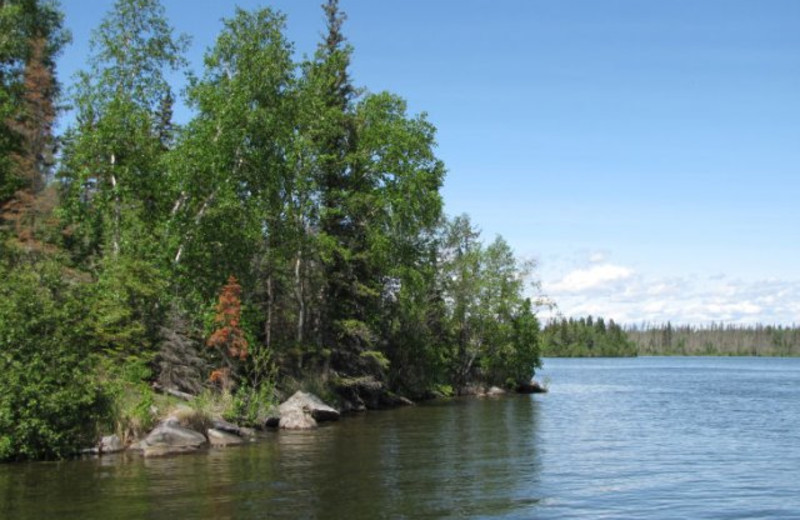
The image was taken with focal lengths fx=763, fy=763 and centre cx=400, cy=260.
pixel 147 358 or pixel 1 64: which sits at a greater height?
pixel 1 64

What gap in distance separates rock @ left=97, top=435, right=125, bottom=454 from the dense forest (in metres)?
0.51

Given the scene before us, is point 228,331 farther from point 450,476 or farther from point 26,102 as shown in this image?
point 26,102

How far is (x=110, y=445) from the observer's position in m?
23.2

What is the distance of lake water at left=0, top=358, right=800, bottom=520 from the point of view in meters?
16.0

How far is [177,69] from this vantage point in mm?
36500

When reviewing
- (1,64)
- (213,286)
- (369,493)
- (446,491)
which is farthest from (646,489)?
(1,64)

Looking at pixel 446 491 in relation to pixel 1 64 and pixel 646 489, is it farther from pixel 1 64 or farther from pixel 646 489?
pixel 1 64

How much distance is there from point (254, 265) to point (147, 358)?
1123cm

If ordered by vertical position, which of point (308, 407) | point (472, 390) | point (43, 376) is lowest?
point (472, 390)

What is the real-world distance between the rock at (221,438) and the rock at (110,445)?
119 inches

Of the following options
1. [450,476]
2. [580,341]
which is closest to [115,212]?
[450,476]

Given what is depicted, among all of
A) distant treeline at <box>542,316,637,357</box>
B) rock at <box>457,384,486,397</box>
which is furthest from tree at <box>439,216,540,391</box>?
distant treeline at <box>542,316,637,357</box>

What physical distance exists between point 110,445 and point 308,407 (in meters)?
11.7

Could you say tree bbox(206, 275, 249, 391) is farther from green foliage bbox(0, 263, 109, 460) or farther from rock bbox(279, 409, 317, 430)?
green foliage bbox(0, 263, 109, 460)
